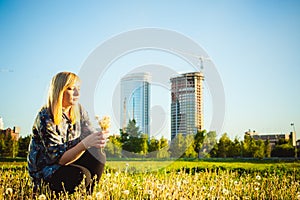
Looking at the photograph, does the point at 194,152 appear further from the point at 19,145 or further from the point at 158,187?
the point at 158,187

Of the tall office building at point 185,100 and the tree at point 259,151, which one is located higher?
the tall office building at point 185,100

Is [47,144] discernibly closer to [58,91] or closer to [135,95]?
[58,91]

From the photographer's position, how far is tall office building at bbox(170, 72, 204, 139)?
19.4ft

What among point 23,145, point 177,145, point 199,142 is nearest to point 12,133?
point 23,145

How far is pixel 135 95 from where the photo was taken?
5.33 meters

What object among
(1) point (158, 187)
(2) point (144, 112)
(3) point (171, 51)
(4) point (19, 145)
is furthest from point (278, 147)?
(1) point (158, 187)

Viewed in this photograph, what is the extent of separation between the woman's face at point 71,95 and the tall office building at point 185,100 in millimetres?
2889

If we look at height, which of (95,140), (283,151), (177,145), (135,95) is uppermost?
(135,95)

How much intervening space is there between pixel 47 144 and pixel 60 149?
12cm

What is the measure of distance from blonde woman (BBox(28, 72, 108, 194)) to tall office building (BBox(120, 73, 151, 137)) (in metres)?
2.12

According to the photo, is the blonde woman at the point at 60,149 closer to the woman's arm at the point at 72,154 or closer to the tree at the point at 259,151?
the woman's arm at the point at 72,154

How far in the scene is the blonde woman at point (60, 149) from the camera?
105 inches

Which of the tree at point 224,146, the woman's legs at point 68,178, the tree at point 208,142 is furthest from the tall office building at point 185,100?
the tree at point 224,146

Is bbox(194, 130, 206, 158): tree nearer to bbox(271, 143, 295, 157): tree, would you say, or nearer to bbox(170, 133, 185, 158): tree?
bbox(170, 133, 185, 158): tree
